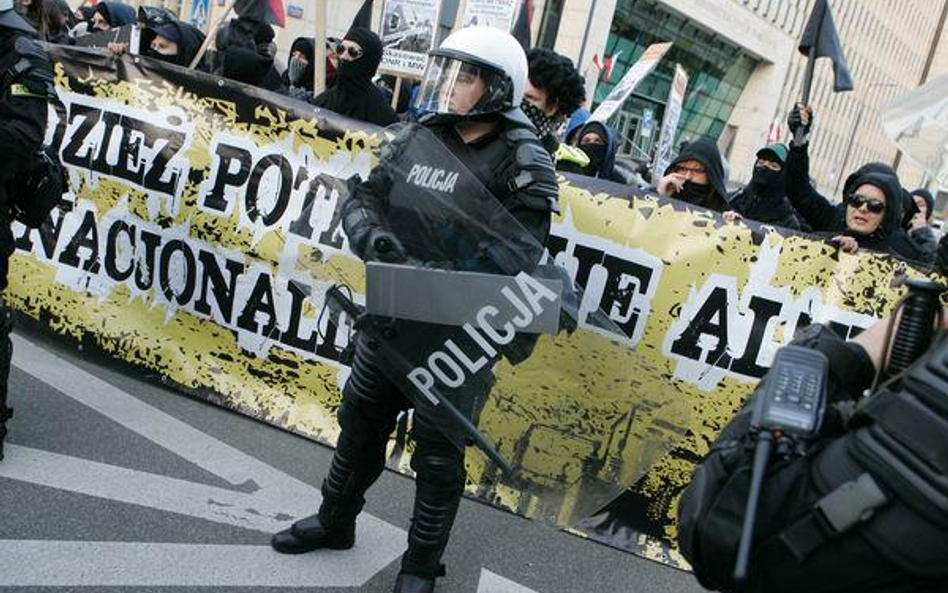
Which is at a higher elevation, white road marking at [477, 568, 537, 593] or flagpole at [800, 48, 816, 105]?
flagpole at [800, 48, 816, 105]

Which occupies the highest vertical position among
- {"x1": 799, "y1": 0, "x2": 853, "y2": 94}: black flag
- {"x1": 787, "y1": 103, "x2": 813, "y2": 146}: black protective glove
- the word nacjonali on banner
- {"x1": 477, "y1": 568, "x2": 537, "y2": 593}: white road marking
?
{"x1": 799, "y1": 0, "x2": 853, "y2": 94}: black flag

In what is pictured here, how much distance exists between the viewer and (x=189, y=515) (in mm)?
3027

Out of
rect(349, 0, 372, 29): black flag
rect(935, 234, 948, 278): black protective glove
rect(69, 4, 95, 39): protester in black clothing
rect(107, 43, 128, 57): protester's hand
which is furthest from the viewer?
rect(69, 4, 95, 39): protester in black clothing

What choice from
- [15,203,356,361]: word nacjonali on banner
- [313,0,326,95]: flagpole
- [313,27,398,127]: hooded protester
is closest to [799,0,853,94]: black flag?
[313,27,398,127]: hooded protester

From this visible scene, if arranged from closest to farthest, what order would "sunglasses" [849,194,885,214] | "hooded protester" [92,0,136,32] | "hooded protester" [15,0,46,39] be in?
"sunglasses" [849,194,885,214], "hooded protester" [15,0,46,39], "hooded protester" [92,0,136,32]

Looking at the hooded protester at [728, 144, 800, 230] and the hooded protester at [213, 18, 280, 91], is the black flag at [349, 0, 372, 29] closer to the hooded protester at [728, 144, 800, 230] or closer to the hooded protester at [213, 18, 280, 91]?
the hooded protester at [213, 18, 280, 91]

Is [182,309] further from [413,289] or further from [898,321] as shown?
[898,321]

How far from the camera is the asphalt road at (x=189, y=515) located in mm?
2684

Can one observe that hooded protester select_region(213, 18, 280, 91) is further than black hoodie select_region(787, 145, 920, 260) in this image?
Yes

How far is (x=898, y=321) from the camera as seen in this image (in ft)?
4.67

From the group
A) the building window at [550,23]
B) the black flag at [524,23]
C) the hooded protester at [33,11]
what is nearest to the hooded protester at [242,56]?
the hooded protester at [33,11]

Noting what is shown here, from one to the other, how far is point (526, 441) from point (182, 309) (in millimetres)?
2258

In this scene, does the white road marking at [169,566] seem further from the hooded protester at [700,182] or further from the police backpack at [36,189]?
the hooded protester at [700,182]

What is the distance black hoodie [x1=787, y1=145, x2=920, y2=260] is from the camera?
3.66m
